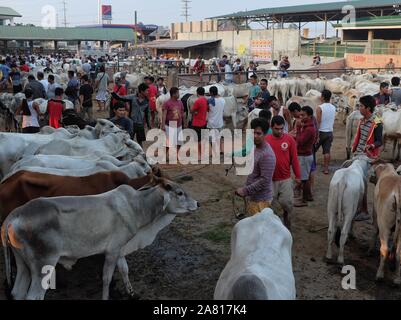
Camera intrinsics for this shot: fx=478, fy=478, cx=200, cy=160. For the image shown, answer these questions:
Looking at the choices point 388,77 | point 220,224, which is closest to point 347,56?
point 388,77

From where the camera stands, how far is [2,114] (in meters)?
11.9

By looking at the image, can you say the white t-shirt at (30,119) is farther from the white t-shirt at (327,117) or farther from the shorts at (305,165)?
the white t-shirt at (327,117)

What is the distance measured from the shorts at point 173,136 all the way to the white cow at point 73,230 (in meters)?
4.89

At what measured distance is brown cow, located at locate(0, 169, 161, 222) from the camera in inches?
192

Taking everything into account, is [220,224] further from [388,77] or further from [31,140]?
[388,77]

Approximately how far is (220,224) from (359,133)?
2.43m

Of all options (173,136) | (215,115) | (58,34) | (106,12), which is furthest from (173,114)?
(106,12)

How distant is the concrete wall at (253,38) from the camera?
33562 mm

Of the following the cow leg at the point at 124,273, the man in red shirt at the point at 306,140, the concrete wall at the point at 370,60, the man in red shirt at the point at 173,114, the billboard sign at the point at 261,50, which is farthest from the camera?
the billboard sign at the point at 261,50

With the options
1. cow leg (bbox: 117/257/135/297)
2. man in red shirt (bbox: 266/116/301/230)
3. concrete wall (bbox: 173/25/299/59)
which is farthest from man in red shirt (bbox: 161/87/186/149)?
concrete wall (bbox: 173/25/299/59)

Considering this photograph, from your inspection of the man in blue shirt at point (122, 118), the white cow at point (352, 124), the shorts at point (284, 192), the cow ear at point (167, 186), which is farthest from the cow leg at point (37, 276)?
the white cow at point (352, 124)

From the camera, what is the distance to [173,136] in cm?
985

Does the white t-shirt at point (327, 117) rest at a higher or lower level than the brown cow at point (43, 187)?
higher

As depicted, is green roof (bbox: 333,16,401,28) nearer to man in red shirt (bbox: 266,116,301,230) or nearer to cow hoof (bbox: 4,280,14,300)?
man in red shirt (bbox: 266,116,301,230)
